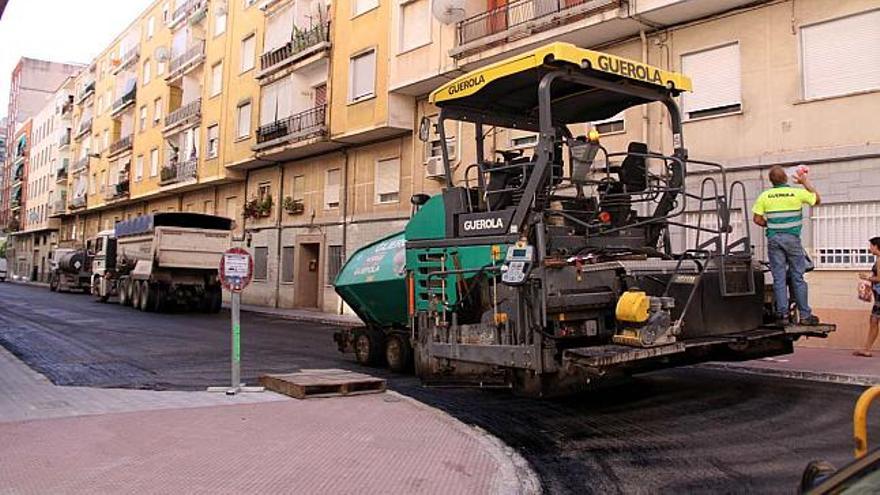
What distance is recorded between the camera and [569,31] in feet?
52.1

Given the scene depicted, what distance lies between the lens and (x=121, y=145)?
48.4 metres

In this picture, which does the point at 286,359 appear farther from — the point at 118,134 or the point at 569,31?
the point at 118,134

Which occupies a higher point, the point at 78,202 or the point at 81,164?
the point at 81,164

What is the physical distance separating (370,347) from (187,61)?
102 ft

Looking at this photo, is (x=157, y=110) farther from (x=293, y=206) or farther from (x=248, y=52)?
(x=293, y=206)

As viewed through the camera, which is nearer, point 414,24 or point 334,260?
point 414,24

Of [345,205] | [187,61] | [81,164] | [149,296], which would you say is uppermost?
[187,61]

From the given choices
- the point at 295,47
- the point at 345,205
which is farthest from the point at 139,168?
the point at 345,205

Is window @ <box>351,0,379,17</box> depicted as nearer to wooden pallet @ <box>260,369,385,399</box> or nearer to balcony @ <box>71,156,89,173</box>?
wooden pallet @ <box>260,369,385,399</box>

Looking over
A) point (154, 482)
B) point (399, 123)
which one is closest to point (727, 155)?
point (399, 123)

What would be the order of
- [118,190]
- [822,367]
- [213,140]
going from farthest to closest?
1. [118,190]
2. [213,140]
3. [822,367]

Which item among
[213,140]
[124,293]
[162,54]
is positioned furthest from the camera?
[162,54]

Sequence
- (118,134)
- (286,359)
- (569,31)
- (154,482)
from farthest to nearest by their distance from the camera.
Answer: (118,134)
(569,31)
(286,359)
(154,482)

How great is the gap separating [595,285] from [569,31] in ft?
35.4
